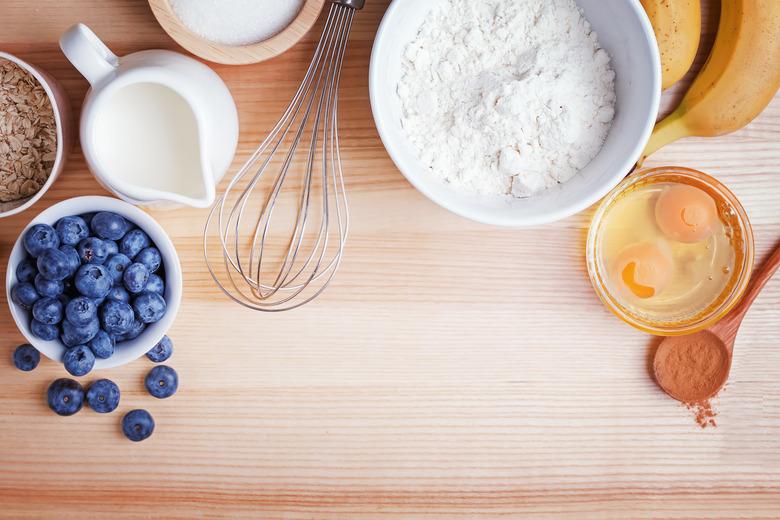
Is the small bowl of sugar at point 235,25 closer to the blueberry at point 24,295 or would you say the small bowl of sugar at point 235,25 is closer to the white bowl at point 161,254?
the white bowl at point 161,254

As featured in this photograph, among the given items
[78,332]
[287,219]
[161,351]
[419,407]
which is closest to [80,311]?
[78,332]

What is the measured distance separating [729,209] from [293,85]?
0.53 m

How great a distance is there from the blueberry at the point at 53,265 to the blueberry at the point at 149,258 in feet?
0.23

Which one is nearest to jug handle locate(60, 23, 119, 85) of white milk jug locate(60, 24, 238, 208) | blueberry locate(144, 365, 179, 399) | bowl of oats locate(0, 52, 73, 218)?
white milk jug locate(60, 24, 238, 208)

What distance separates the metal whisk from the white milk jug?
74 mm

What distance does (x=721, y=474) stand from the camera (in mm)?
797

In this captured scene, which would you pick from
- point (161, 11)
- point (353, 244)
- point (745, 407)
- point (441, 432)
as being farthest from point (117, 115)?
point (745, 407)

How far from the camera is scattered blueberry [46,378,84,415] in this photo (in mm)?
759

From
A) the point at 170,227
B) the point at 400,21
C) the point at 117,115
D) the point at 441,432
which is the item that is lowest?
the point at 441,432

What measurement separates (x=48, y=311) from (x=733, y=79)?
0.77 metres

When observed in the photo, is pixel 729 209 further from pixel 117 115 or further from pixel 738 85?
pixel 117 115

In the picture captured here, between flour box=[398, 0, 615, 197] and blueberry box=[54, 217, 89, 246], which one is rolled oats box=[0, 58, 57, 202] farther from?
flour box=[398, 0, 615, 197]

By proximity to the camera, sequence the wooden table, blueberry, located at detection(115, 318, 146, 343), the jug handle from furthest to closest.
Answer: the wooden table, blueberry, located at detection(115, 318, 146, 343), the jug handle

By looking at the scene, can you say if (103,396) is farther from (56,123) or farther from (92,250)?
(56,123)
